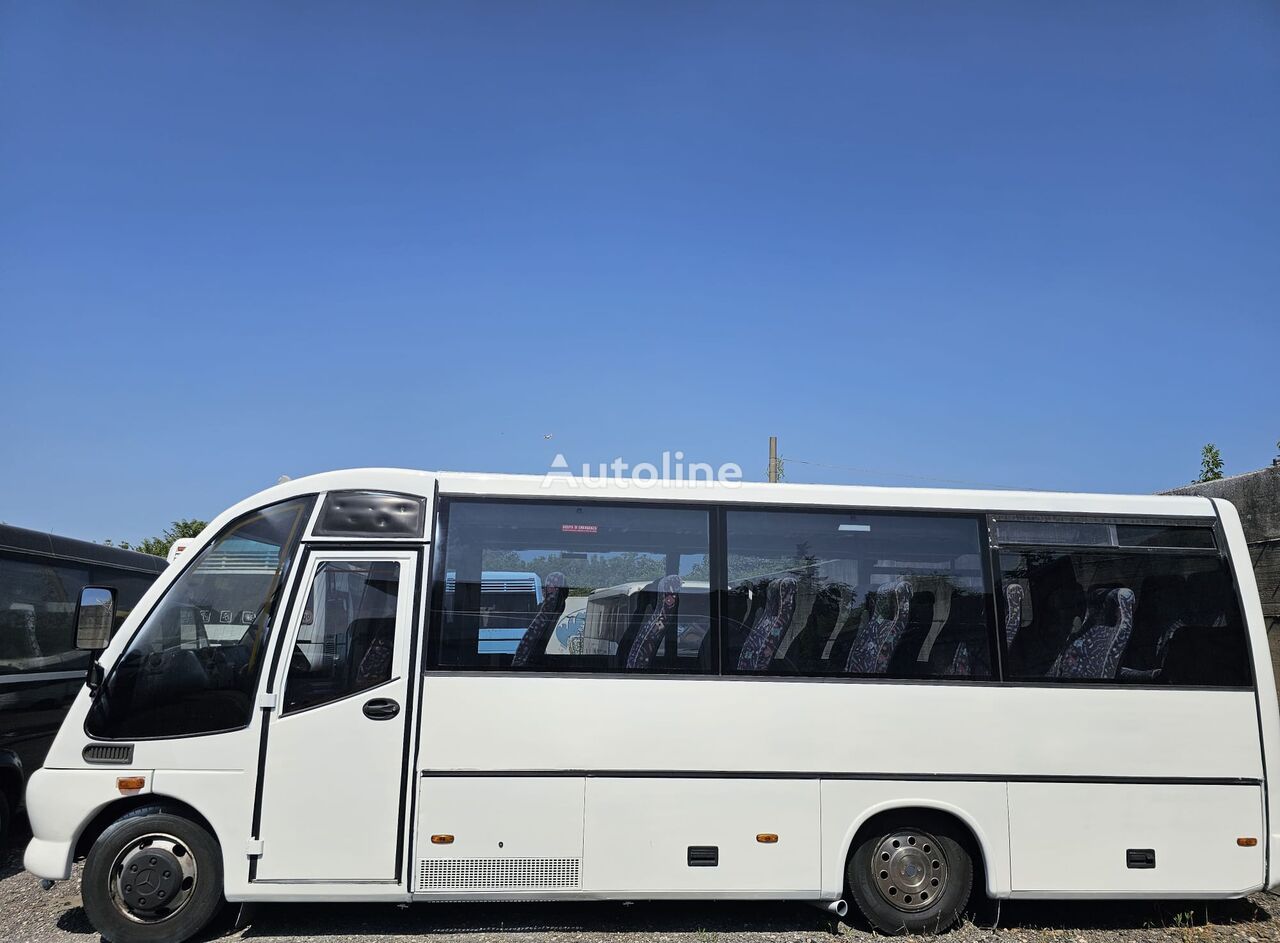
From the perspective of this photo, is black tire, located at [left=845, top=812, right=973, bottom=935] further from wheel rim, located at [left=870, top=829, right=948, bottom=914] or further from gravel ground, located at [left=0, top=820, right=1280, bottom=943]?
gravel ground, located at [left=0, top=820, right=1280, bottom=943]

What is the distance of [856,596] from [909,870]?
186 centimetres

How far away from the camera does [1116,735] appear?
6.21 meters

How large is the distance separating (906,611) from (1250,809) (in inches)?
104

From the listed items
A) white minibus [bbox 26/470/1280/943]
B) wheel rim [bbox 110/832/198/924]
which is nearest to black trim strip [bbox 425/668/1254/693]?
white minibus [bbox 26/470/1280/943]

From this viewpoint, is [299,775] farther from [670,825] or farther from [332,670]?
[670,825]

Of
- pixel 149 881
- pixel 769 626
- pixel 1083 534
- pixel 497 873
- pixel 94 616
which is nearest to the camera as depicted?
pixel 149 881

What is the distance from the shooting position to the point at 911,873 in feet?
20.3

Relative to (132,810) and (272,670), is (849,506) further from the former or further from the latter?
(132,810)

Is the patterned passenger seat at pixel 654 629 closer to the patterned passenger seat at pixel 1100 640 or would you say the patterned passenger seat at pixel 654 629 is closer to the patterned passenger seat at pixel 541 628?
the patterned passenger seat at pixel 541 628

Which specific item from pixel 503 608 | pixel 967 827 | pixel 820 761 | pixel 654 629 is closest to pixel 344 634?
pixel 503 608

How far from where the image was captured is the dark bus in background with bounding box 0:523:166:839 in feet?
24.3

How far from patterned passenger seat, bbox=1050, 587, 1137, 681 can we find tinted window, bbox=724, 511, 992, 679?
0.59 metres

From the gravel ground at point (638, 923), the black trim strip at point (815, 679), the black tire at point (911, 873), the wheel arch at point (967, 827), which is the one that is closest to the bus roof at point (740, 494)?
the black trim strip at point (815, 679)

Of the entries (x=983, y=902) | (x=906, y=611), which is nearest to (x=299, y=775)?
(x=906, y=611)
